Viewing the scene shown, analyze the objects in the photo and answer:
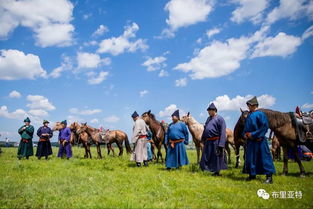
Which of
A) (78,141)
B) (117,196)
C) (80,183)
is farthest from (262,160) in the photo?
(78,141)

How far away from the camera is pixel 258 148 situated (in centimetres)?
666

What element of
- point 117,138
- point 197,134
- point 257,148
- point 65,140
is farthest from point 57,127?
point 257,148

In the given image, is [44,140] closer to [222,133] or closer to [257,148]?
[222,133]

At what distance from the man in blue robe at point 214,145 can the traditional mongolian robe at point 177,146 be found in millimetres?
1153

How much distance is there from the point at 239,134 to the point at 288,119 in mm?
3295

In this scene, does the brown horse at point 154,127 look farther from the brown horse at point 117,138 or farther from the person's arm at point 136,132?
the brown horse at point 117,138

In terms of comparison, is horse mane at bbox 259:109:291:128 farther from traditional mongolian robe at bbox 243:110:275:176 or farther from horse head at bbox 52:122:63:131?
horse head at bbox 52:122:63:131

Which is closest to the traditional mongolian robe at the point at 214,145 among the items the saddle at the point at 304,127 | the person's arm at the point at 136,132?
the saddle at the point at 304,127

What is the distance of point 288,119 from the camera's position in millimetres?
8227

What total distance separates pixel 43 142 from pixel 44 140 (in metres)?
0.16

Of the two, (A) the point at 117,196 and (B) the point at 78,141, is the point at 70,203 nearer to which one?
(A) the point at 117,196

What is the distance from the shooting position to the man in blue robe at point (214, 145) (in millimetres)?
7658

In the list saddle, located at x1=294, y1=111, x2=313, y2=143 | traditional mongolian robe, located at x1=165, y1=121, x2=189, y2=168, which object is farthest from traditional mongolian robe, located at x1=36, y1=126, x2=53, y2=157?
saddle, located at x1=294, y1=111, x2=313, y2=143

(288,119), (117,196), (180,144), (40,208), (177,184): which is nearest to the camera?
(40,208)
